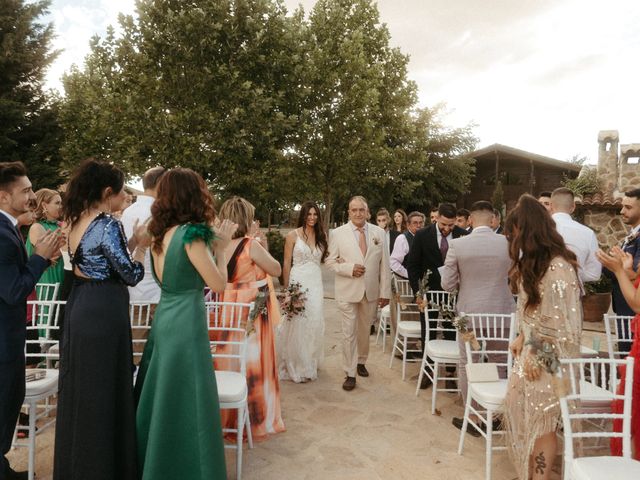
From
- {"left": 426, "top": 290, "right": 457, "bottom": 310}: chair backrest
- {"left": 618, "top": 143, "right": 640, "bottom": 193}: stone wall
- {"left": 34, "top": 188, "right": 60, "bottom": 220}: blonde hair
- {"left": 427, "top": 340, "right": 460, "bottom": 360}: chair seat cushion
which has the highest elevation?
{"left": 618, "top": 143, "right": 640, "bottom": 193}: stone wall

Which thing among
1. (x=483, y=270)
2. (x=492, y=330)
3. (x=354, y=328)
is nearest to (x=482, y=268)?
(x=483, y=270)

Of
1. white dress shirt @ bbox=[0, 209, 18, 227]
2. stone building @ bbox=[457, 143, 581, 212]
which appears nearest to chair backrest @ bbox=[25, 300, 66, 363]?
white dress shirt @ bbox=[0, 209, 18, 227]

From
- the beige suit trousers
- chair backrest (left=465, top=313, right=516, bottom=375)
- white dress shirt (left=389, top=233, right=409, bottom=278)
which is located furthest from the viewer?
white dress shirt (left=389, top=233, right=409, bottom=278)

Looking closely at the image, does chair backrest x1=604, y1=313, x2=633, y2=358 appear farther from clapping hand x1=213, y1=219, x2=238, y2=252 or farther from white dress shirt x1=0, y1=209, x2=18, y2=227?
white dress shirt x1=0, y1=209, x2=18, y2=227

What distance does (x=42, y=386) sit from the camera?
322 centimetres

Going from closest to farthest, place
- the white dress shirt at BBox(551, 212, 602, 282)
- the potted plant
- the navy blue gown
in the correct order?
the navy blue gown
the white dress shirt at BBox(551, 212, 602, 282)
the potted plant

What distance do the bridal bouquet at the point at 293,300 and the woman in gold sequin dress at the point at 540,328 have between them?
9.84 ft

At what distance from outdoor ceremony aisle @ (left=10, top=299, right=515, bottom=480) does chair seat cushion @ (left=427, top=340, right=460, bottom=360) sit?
0.66m

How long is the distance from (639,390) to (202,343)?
9.47 feet

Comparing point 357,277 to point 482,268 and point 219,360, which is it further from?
point 219,360

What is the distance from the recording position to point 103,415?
2.51 m

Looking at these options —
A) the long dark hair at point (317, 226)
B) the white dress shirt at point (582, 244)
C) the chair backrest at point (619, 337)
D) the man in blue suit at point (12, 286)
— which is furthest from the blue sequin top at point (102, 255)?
the white dress shirt at point (582, 244)

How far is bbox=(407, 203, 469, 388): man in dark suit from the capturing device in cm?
575

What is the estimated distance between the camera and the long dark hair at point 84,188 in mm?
2639
